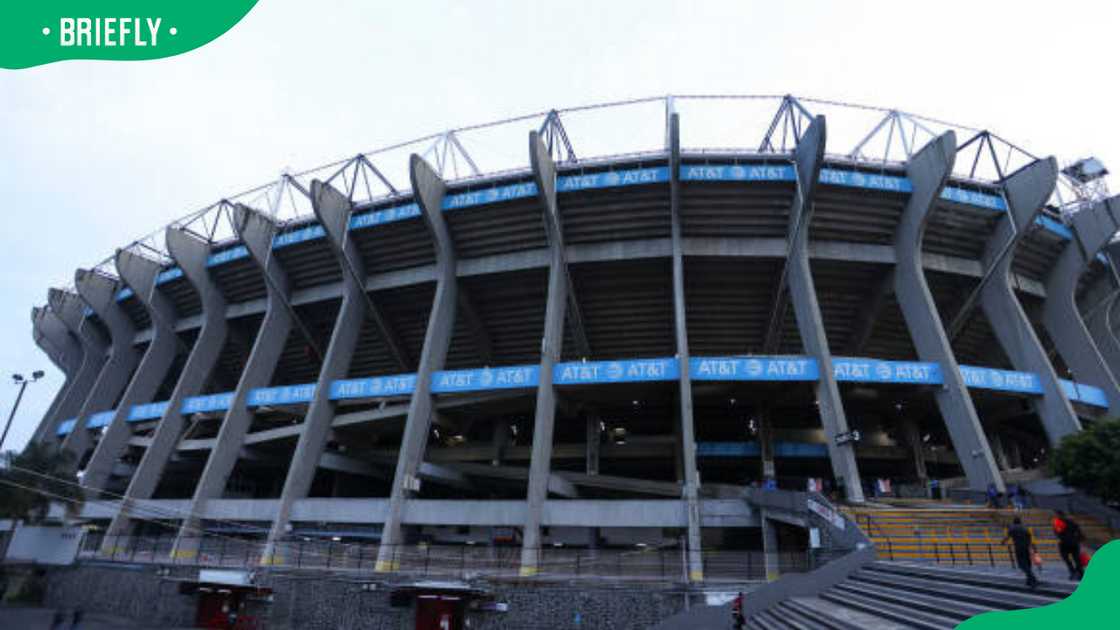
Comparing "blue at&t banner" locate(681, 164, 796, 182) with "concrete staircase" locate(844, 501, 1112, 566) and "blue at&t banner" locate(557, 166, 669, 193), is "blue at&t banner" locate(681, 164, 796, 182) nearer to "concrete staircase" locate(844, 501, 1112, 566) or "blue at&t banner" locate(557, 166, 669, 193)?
"blue at&t banner" locate(557, 166, 669, 193)

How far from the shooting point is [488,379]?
26969 millimetres

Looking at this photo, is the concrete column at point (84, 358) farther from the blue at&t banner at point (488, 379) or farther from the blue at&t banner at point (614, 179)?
the blue at&t banner at point (614, 179)

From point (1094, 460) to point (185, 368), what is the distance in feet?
143

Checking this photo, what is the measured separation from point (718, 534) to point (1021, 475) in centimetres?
1563

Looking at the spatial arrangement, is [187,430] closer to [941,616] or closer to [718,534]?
[718,534]

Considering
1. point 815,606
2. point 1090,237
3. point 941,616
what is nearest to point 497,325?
point 815,606

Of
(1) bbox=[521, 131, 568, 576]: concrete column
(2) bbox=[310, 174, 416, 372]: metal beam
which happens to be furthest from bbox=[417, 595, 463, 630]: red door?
(2) bbox=[310, 174, 416, 372]: metal beam

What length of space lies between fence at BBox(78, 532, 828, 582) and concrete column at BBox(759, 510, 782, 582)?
330 mm

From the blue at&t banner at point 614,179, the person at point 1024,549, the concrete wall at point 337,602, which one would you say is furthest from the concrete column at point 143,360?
the person at point 1024,549

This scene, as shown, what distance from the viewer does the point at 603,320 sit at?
109 feet

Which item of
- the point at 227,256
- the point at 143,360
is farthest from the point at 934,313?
the point at 143,360

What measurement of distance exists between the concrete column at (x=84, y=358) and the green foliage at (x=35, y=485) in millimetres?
18647

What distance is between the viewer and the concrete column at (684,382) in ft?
71.9

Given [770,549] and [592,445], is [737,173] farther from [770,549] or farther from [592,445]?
[592,445]
